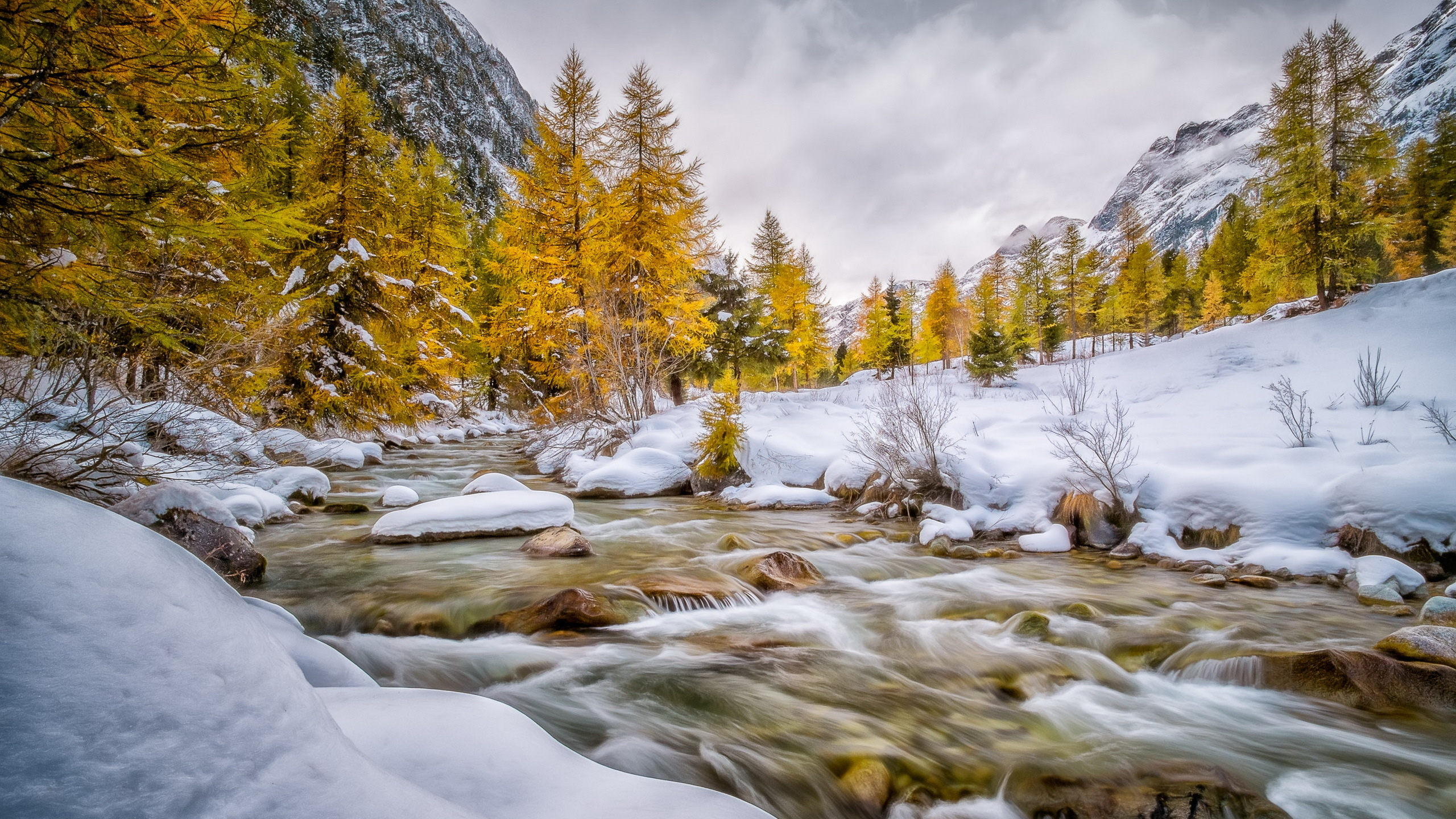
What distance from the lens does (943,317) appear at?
39188 mm

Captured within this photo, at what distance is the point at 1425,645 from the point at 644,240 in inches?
581

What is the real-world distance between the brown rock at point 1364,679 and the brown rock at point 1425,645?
0.09 m

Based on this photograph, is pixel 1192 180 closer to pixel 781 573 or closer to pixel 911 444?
pixel 911 444

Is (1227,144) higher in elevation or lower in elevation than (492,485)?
higher

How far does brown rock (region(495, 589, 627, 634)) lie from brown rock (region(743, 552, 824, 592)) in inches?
62.8

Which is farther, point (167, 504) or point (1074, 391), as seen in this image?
point (1074, 391)

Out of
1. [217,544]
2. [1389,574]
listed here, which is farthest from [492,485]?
[1389,574]

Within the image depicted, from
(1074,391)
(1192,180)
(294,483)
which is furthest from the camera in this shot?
(1192,180)

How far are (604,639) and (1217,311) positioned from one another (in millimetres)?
51332

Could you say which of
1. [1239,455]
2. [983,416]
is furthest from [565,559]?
[983,416]

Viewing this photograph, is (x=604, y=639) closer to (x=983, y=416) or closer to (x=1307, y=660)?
(x=1307, y=660)

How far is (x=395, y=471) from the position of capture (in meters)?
12.5

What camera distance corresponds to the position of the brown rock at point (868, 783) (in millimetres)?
2705

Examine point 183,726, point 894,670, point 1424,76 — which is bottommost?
point 894,670
